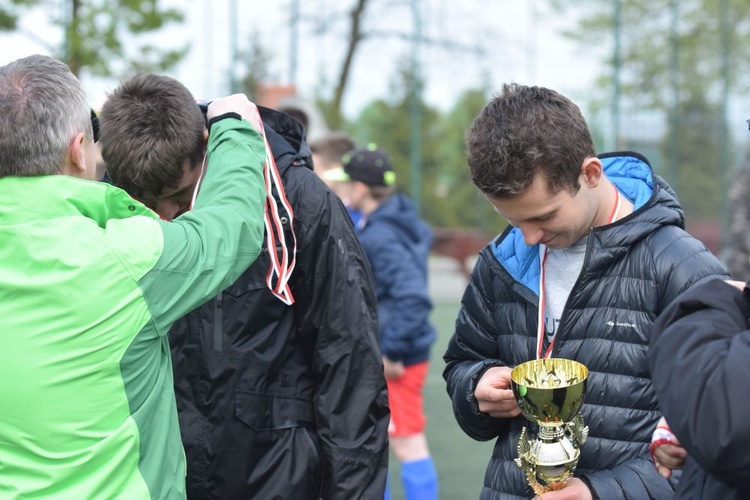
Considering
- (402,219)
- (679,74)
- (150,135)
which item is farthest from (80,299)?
(679,74)

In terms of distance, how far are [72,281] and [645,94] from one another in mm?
15055

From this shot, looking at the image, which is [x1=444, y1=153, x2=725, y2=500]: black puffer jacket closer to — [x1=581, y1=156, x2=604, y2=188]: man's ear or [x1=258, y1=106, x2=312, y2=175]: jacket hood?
[x1=581, y1=156, x2=604, y2=188]: man's ear

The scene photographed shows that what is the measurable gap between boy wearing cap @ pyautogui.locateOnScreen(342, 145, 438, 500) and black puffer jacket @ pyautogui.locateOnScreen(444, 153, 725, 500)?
2764 millimetres

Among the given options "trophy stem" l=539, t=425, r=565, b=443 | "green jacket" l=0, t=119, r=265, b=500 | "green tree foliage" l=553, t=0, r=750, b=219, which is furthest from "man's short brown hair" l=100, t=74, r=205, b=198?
"green tree foliage" l=553, t=0, r=750, b=219

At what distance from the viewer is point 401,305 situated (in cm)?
512

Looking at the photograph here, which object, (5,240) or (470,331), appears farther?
(470,331)

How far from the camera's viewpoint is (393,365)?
16.7 feet

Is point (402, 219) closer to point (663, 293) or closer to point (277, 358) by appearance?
point (277, 358)

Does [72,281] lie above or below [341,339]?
above

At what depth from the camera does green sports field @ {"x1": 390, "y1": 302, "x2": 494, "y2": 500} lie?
17.8ft

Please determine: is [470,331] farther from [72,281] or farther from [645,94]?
[645,94]

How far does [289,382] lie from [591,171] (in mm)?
1031

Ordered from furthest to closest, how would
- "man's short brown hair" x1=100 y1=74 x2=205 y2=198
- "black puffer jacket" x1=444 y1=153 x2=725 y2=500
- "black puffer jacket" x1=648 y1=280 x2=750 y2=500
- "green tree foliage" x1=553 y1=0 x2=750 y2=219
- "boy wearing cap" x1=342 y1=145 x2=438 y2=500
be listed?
"green tree foliage" x1=553 y1=0 x2=750 y2=219, "boy wearing cap" x1=342 y1=145 x2=438 y2=500, "man's short brown hair" x1=100 y1=74 x2=205 y2=198, "black puffer jacket" x1=444 y1=153 x2=725 y2=500, "black puffer jacket" x1=648 y1=280 x2=750 y2=500

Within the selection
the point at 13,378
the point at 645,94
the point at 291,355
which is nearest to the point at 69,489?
the point at 13,378
